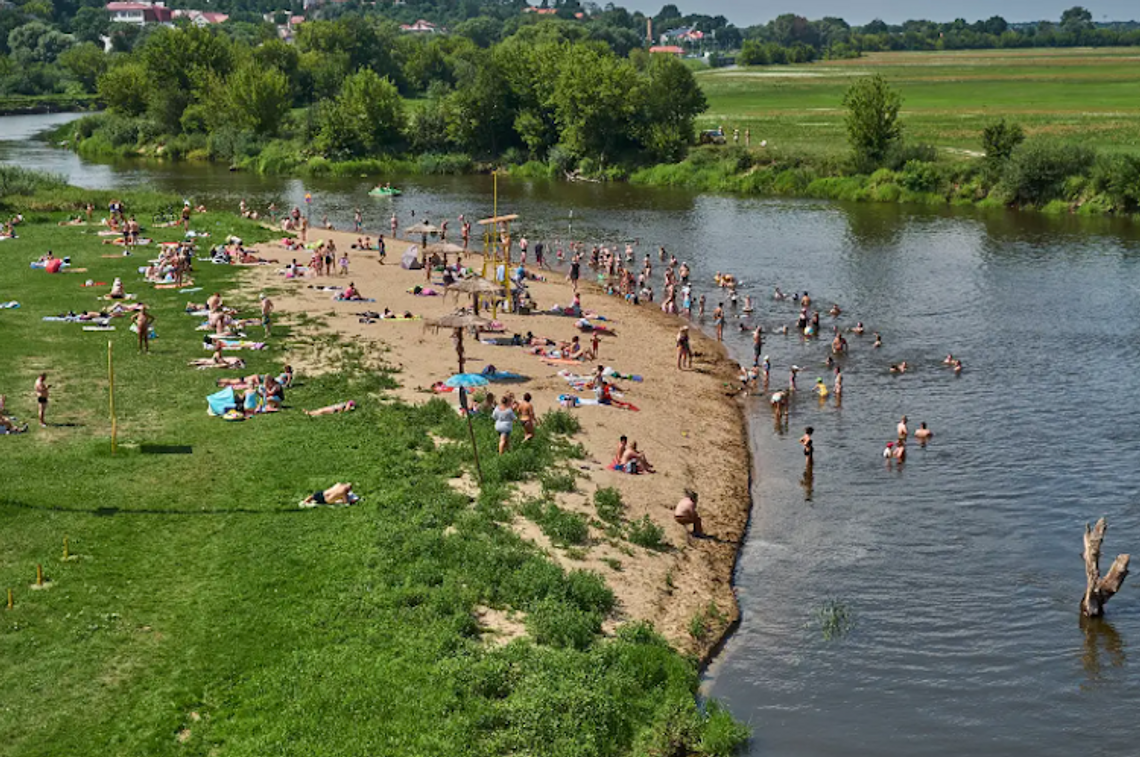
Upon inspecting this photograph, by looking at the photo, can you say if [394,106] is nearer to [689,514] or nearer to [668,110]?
[668,110]

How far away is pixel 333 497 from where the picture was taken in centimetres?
2755

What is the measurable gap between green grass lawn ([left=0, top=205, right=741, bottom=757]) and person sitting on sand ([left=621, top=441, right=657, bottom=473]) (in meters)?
1.67

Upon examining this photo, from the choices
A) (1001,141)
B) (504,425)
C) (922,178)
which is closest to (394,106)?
(922,178)

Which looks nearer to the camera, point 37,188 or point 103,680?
point 103,680

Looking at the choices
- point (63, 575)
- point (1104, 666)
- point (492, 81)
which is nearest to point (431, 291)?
point (63, 575)

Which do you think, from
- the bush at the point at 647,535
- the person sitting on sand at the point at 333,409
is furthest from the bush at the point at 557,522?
the person sitting on sand at the point at 333,409

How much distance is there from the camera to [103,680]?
1997 cm

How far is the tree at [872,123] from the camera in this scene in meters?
92.8

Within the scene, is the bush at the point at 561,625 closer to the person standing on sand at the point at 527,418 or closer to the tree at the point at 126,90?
the person standing on sand at the point at 527,418

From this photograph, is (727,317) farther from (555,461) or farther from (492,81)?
(492,81)

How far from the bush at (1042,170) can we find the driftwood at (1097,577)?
206 feet

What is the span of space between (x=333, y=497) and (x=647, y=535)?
23.8 ft

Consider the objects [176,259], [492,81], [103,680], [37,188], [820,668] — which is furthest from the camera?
[492,81]

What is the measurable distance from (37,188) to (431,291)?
132 feet
